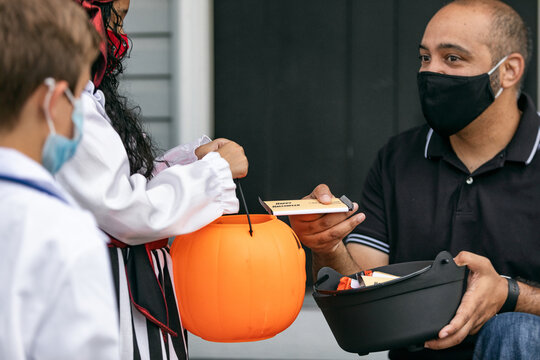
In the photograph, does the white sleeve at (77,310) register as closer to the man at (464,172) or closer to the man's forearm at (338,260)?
the man at (464,172)

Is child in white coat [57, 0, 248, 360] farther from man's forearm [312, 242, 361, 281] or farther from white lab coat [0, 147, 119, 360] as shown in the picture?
man's forearm [312, 242, 361, 281]

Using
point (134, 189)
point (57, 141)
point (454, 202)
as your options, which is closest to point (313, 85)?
point (454, 202)

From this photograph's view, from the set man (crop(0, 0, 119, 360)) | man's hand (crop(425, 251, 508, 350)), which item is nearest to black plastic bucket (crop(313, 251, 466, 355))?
man's hand (crop(425, 251, 508, 350))

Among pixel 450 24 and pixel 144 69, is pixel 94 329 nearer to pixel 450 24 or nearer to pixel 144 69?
pixel 450 24

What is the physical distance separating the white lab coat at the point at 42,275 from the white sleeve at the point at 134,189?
39 centimetres

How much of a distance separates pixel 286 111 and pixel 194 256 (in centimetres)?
170

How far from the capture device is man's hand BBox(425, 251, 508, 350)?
61.1 inches

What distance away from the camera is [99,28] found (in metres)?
1.45

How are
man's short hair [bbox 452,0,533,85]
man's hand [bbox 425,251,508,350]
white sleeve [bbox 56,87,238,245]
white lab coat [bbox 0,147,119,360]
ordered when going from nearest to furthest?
white lab coat [bbox 0,147,119,360] < white sleeve [bbox 56,87,238,245] < man's hand [bbox 425,251,508,350] < man's short hair [bbox 452,0,533,85]

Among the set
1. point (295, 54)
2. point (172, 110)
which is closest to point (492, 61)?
point (295, 54)

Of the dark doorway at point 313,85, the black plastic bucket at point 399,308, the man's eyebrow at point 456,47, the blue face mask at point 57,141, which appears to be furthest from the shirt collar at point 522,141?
the blue face mask at point 57,141

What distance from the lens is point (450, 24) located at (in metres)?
2.04

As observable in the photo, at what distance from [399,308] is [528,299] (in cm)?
54

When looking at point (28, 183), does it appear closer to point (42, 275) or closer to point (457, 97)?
point (42, 275)
